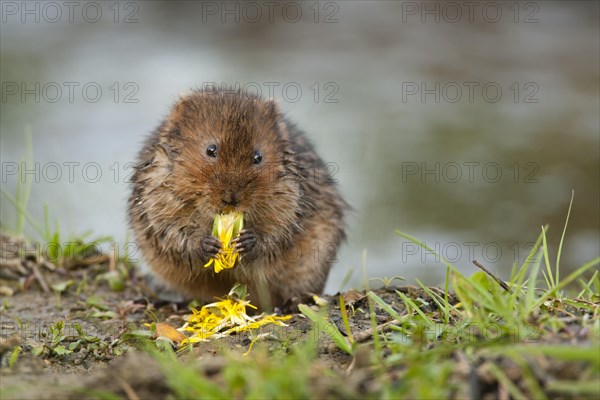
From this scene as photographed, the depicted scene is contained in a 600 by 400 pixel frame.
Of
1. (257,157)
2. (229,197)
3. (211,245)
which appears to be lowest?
(211,245)

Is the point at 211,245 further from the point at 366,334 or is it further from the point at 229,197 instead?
the point at 366,334

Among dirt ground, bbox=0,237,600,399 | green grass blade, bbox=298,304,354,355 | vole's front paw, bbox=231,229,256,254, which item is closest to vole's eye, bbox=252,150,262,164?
vole's front paw, bbox=231,229,256,254

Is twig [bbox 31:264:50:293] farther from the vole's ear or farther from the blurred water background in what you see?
the vole's ear

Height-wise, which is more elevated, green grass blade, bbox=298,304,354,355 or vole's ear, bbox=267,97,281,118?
vole's ear, bbox=267,97,281,118

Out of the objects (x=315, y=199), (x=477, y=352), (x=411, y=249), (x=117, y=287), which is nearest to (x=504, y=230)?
(x=411, y=249)

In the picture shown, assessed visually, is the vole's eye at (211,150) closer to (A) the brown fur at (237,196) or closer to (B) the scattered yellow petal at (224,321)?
(A) the brown fur at (237,196)

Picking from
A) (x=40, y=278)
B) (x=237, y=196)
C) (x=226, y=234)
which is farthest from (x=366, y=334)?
(x=40, y=278)

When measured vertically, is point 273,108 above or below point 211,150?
above

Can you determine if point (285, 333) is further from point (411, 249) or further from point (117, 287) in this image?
point (411, 249)
